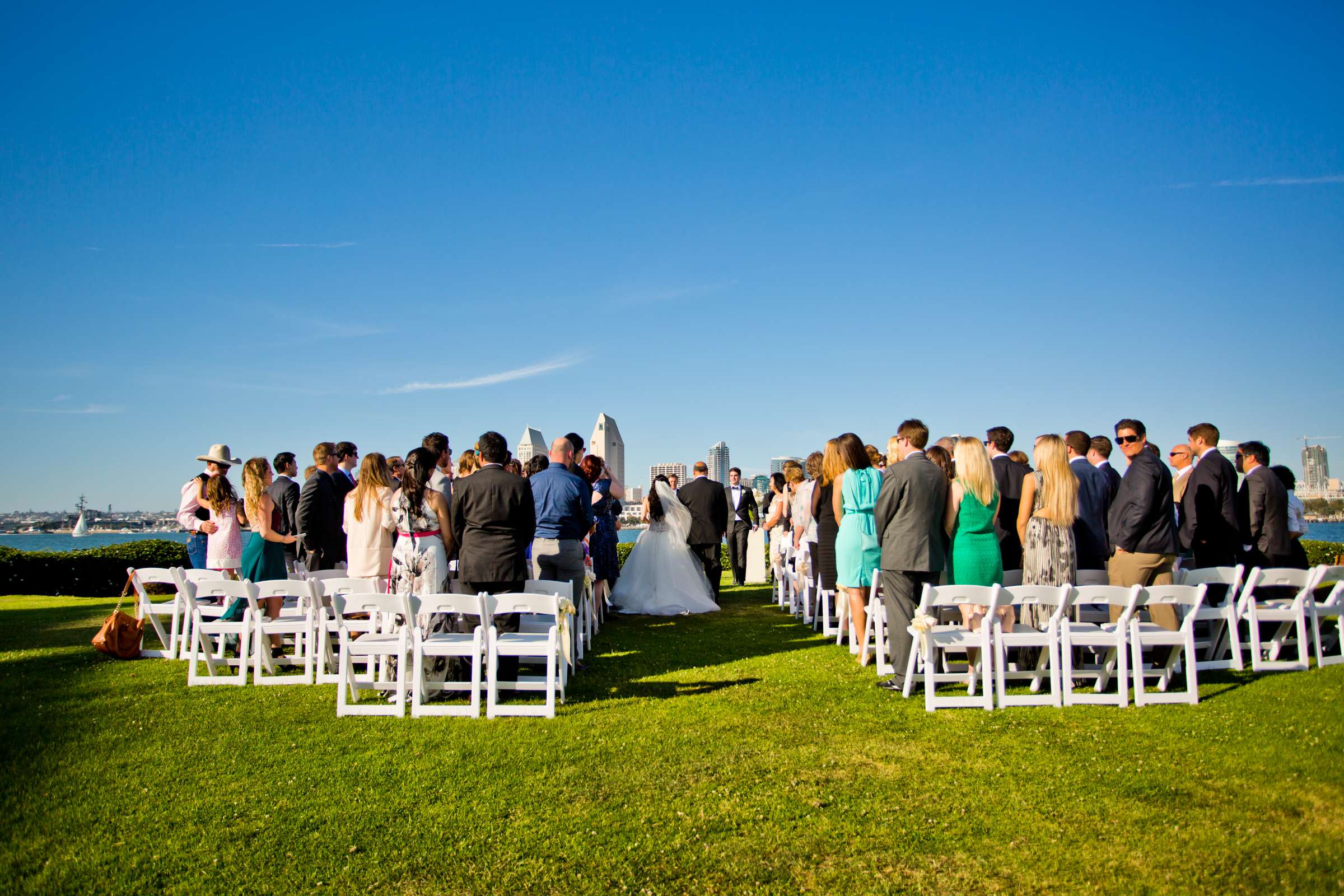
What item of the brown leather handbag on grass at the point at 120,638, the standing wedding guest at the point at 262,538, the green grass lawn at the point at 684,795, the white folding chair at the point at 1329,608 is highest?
the standing wedding guest at the point at 262,538

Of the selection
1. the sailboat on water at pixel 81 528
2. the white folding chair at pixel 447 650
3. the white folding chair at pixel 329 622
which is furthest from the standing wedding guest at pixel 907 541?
the sailboat on water at pixel 81 528

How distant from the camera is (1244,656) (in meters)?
7.20

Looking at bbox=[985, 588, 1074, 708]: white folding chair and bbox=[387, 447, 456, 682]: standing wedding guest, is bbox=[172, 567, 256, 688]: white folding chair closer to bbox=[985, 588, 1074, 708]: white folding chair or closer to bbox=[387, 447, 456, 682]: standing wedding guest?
bbox=[387, 447, 456, 682]: standing wedding guest

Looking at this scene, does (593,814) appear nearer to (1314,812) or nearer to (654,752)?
(654,752)

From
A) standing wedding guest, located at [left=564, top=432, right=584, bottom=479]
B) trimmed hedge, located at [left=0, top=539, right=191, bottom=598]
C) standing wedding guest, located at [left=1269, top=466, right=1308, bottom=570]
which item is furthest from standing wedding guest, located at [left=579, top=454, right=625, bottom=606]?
trimmed hedge, located at [left=0, top=539, right=191, bottom=598]

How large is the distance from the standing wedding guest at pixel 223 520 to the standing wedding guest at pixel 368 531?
1671 mm

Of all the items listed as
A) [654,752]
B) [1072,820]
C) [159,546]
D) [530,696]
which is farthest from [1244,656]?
[159,546]

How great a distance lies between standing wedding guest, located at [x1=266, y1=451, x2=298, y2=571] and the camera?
8.73 meters

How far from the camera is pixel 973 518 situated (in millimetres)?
6578

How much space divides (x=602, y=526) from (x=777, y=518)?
384 cm

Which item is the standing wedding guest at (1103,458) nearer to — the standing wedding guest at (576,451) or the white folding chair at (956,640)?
the white folding chair at (956,640)

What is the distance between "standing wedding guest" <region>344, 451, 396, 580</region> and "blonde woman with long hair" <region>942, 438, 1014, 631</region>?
4913mm

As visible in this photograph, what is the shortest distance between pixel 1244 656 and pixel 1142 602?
8.06 ft

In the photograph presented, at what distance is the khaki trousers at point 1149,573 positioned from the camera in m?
6.55
